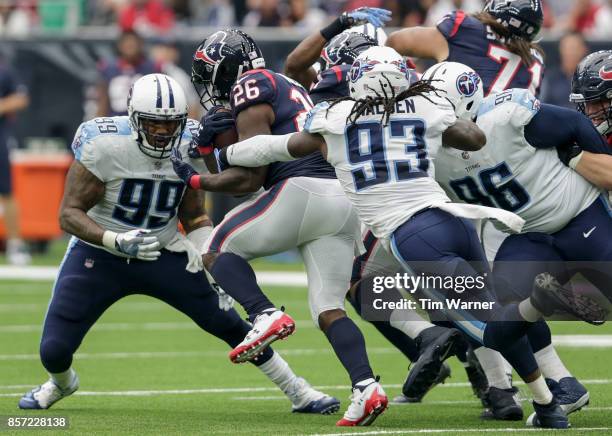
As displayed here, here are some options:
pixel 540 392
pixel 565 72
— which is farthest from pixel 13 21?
pixel 540 392

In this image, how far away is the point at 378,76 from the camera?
558 cm

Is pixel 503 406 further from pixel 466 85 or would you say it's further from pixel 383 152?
pixel 466 85

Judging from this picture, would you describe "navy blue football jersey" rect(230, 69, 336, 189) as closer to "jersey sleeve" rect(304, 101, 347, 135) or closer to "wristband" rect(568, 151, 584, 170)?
"jersey sleeve" rect(304, 101, 347, 135)

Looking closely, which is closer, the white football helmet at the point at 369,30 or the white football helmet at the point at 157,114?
the white football helmet at the point at 157,114

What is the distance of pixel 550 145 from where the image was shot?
5832mm

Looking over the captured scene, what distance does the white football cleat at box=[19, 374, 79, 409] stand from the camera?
6324 mm

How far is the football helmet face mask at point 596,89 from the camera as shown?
19.6 ft

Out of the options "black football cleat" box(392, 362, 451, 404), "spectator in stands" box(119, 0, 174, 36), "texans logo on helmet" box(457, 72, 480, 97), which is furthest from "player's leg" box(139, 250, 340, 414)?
A: "spectator in stands" box(119, 0, 174, 36)

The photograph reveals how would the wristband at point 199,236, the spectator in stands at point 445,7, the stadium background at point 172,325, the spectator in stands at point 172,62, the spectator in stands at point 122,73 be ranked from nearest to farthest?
the stadium background at point 172,325 < the wristband at point 199,236 < the spectator in stands at point 122,73 < the spectator in stands at point 172,62 < the spectator in stands at point 445,7

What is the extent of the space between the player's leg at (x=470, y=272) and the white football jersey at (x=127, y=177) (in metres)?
1.34

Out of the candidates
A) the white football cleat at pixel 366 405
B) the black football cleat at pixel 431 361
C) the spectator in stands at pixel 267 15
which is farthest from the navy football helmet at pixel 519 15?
the spectator in stands at pixel 267 15

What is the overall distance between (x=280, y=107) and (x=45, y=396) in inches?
70.8

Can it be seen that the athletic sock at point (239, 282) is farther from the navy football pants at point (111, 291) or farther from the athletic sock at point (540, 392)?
the athletic sock at point (540, 392)

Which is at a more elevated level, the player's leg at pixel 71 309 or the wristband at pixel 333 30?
the wristband at pixel 333 30
